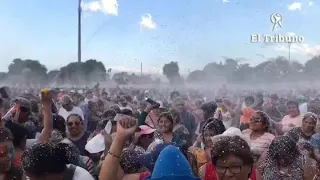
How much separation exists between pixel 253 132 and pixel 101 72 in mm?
37830

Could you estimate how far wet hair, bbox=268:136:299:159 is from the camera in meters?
3.96

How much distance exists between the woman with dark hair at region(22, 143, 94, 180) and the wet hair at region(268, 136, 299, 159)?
1909 millimetres

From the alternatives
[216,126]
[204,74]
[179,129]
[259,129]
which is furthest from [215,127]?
[204,74]

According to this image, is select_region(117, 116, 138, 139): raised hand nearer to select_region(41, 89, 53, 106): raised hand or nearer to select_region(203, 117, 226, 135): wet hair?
select_region(41, 89, 53, 106): raised hand

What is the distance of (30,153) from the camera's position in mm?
2711

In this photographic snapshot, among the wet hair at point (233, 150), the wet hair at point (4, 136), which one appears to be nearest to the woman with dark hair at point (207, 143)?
the wet hair at point (233, 150)

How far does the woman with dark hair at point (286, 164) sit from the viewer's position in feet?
13.0

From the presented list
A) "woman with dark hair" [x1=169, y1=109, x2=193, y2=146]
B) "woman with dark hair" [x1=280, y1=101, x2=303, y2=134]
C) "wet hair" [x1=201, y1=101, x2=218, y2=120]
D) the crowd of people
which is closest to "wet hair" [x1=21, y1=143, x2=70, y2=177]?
the crowd of people

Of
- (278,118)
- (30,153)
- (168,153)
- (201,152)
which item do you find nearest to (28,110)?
(201,152)

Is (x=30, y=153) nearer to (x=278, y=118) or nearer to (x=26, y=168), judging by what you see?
(x=26, y=168)

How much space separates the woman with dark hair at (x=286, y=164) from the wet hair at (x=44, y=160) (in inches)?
78.0

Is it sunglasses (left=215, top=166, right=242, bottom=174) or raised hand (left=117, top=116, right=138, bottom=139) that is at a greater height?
raised hand (left=117, top=116, right=138, bottom=139)

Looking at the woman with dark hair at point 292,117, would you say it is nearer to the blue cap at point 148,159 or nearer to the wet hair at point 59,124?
the wet hair at point 59,124

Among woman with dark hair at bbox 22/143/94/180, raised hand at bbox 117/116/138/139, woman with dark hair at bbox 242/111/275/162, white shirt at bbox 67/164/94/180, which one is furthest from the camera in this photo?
woman with dark hair at bbox 242/111/275/162
